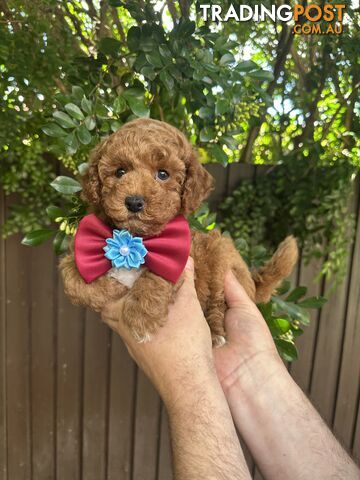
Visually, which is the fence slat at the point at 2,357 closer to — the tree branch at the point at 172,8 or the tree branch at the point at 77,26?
the tree branch at the point at 77,26

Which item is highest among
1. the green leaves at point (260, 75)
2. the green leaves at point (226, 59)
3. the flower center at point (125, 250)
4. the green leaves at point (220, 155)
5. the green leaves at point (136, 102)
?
the green leaves at point (226, 59)

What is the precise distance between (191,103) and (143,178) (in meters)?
0.82

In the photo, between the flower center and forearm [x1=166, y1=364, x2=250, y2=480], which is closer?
forearm [x1=166, y1=364, x2=250, y2=480]

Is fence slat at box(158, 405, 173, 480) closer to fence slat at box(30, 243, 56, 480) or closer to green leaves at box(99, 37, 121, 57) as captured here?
fence slat at box(30, 243, 56, 480)

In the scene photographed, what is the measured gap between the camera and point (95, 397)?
2982 millimetres

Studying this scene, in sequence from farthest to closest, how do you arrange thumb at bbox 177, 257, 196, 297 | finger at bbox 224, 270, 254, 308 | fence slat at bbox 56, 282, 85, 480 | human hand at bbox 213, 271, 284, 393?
fence slat at bbox 56, 282, 85, 480 → human hand at bbox 213, 271, 284, 393 → finger at bbox 224, 270, 254, 308 → thumb at bbox 177, 257, 196, 297

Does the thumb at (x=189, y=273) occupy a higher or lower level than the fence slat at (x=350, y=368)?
higher

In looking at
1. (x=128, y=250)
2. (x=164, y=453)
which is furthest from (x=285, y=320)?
(x=164, y=453)

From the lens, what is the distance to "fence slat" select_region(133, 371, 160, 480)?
2977 millimetres

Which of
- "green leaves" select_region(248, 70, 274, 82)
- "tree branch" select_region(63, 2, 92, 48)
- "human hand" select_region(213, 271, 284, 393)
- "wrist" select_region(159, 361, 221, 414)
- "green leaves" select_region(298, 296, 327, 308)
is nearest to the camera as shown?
"wrist" select_region(159, 361, 221, 414)

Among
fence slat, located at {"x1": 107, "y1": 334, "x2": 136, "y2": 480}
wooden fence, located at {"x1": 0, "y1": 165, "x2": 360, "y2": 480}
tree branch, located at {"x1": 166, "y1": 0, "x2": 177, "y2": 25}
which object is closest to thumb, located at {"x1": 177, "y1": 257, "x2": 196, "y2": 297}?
wooden fence, located at {"x1": 0, "y1": 165, "x2": 360, "y2": 480}

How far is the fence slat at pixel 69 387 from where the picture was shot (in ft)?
9.23

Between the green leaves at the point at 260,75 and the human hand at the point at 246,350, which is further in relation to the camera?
the green leaves at the point at 260,75

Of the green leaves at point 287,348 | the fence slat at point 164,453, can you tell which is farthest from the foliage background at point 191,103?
the fence slat at point 164,453
